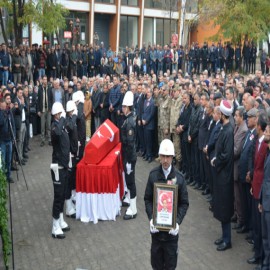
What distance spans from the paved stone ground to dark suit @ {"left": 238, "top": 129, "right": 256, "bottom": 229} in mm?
446

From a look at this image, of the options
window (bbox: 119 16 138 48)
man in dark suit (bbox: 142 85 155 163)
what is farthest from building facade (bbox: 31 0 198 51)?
man in dark suit (bbox: 142 85 155 163)

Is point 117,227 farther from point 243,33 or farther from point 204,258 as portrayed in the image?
point 243,33

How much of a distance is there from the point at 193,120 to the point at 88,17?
29800 millimetres

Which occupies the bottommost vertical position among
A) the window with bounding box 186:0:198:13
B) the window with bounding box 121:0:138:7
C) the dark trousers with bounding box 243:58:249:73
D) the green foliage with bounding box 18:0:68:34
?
the dark trousers with bounding box 243:58:249:73

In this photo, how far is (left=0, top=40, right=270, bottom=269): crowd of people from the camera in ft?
25.8

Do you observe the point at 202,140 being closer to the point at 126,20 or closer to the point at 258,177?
the point at 258,177

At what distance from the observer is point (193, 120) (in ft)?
38.3

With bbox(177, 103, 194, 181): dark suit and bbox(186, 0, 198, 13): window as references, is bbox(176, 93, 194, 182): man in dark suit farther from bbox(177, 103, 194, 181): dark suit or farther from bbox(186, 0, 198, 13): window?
bbox(186, 0, 198, 13): window

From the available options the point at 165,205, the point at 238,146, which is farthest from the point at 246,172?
the point at 165,205

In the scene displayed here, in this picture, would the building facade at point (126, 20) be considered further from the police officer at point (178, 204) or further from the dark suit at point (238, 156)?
the police officer at point (178, 204)

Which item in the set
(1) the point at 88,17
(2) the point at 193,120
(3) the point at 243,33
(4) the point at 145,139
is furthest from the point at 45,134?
(1) the point at 88,17

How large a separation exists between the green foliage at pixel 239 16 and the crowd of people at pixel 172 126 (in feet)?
35.0

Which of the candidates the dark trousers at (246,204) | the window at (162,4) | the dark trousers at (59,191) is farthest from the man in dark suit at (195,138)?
the window at (162,4)

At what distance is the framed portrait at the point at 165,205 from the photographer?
5914 millimetres
